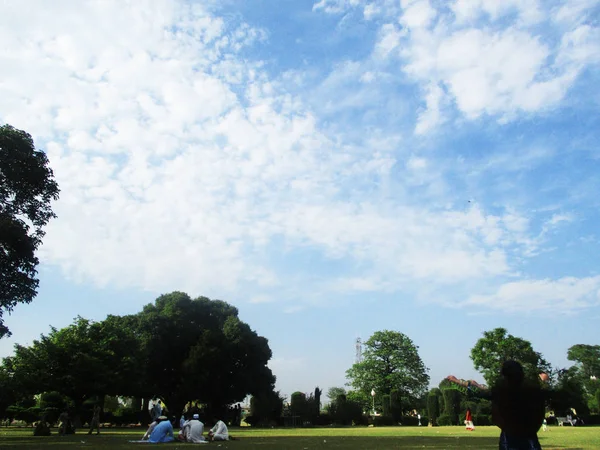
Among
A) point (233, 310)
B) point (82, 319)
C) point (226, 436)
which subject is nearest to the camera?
point (226, 436)

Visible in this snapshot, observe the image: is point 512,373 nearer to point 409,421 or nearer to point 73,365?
point 73,365

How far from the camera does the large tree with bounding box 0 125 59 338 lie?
23656 mm

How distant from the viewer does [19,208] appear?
85.7 feet

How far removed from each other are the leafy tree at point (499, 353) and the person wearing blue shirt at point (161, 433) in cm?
5639

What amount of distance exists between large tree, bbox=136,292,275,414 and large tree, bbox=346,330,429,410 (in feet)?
63.8

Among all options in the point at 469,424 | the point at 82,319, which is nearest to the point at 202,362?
the point at 82,319

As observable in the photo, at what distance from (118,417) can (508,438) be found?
51675mm

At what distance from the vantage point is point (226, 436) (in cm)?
2278

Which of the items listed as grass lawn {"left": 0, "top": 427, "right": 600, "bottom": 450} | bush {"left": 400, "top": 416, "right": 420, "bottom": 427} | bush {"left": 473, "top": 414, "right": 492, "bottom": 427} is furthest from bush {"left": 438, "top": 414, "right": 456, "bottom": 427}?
grass lawn {"left": 0, "top": 427, "right": 600, "bottom": 450}

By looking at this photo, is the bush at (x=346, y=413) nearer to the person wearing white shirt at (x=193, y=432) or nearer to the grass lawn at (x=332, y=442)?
the grass lawn at (x=332, y=442)

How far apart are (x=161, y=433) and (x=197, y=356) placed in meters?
31.4

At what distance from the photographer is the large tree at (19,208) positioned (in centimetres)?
2366

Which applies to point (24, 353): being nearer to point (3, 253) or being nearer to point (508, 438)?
point (3, 253)

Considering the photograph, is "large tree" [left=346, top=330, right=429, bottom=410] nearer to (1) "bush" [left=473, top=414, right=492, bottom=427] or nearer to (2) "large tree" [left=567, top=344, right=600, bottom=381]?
(1) "bush" [left=473, top=414, right=492, bottom=427]
